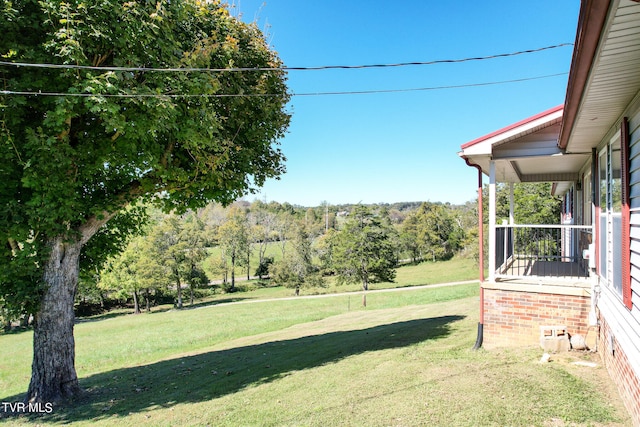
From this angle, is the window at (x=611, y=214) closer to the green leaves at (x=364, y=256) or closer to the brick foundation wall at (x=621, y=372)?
the brick foundation wall at (x=621, y=372)

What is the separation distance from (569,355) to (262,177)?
22.7 ft

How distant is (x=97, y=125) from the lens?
7.04 metres

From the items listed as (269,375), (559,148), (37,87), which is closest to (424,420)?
(269,375)

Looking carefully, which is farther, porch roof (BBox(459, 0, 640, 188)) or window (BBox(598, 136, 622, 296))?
window (BBox(598, 136, 622, 296))

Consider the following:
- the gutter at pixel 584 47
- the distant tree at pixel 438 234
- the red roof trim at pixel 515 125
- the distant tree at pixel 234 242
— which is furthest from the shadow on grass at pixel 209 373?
the distant tree at pixel 438 234

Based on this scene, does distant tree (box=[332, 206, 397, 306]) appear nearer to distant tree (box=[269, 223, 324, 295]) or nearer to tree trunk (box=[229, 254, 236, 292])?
distant tree (box=[269, 223, 324, 295])

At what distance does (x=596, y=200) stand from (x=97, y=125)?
8.57 metres

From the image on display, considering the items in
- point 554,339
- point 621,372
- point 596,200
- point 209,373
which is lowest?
point 209,373

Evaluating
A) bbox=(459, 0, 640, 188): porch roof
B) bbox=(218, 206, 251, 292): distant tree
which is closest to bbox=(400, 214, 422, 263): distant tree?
bbox=(218, 206, 251, 292): distant tree

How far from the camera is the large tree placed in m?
5.61

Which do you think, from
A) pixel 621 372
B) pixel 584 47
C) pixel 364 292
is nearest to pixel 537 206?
pixel 364 292

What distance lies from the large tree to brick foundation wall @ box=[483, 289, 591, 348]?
5.53m

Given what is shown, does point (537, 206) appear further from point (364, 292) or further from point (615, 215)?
point (615, 215)

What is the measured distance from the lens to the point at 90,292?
1323 inches
